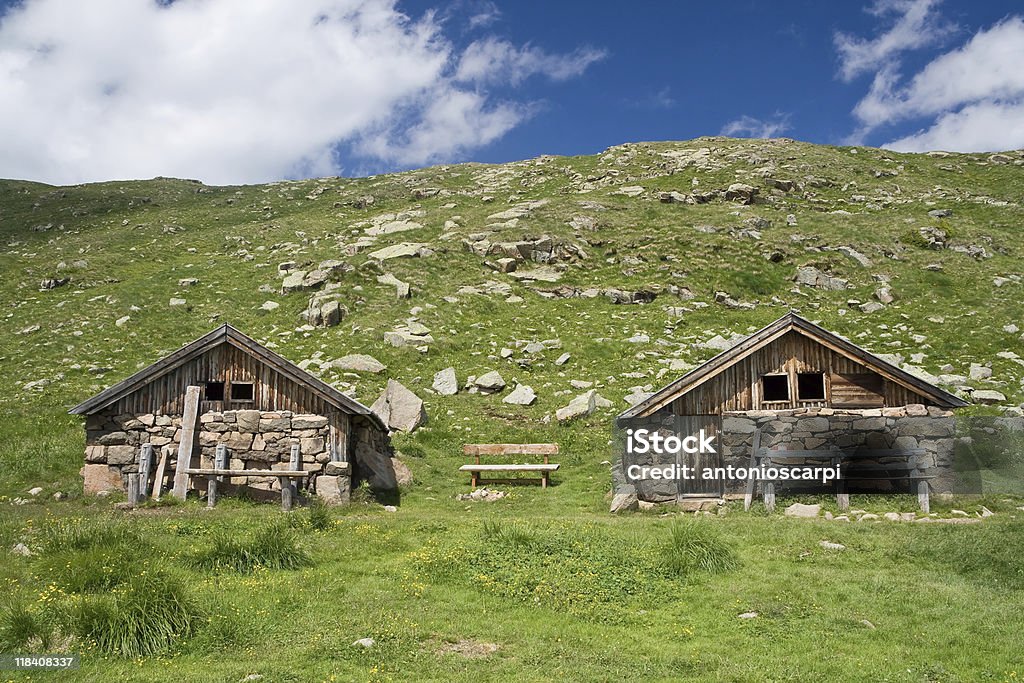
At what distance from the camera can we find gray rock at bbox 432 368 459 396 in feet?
107

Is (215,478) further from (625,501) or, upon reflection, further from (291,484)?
(625,501)

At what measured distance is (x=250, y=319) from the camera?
42.0 m

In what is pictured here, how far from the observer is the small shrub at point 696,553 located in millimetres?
14547

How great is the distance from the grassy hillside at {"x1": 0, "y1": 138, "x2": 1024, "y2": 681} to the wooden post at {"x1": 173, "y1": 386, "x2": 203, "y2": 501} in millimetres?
2156

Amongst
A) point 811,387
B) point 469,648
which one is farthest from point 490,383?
point 469,648

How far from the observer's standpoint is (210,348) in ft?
71.5

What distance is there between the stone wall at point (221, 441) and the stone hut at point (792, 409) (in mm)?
9572

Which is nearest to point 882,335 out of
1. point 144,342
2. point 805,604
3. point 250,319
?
point 805,604

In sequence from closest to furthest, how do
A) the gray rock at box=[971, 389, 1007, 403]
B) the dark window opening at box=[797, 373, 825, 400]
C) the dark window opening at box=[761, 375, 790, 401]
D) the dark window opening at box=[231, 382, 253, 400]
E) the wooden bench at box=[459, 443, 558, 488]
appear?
the dark window opening at box=[231, 382, 253, 400], the dark window opening at box=[797, 373, 825, 400], the wooden bench at box=[459, 443, 558, 488], the dark window opening at box=[761, 375, 790, 401], the gray rock at box=[971, 389, 1007, 403]

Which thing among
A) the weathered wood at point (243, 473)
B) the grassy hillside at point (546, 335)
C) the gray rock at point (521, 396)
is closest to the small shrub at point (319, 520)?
the grassy hillside at point (546, 335)

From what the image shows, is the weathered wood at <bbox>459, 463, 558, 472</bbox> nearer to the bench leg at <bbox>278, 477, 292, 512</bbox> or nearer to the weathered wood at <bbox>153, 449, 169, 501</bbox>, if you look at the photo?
the bench leg at <bbox>278, 477, 292, 512</bbox>

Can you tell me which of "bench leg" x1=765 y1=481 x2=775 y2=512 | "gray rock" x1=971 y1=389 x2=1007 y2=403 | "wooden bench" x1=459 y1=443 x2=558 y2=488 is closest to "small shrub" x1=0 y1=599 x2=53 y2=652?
"wooden bench" x1=459 y1=443 x2=558 y2=488

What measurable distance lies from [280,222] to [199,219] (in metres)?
11.4

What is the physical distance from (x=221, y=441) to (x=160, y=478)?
2.03m
